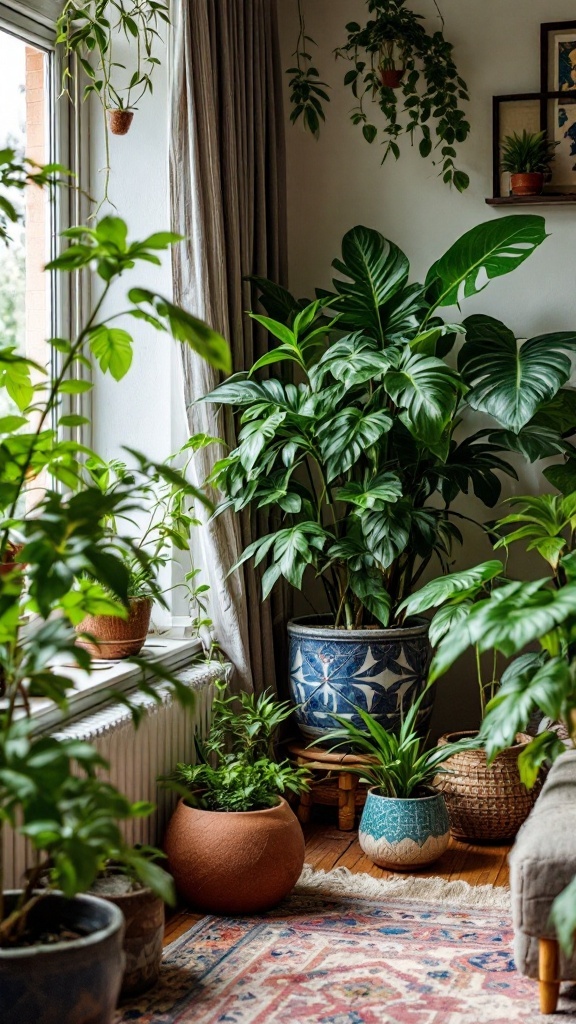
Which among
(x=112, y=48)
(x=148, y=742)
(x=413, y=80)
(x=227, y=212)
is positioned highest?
(x=413, y=80)

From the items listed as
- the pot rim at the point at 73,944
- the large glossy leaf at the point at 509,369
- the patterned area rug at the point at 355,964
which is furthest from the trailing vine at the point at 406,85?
the pot rim at the point at 73,944

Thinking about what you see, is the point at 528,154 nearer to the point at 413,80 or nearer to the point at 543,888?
the point at 413,80

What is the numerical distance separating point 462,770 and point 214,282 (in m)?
1.49

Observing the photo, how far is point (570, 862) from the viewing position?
203 centimetres

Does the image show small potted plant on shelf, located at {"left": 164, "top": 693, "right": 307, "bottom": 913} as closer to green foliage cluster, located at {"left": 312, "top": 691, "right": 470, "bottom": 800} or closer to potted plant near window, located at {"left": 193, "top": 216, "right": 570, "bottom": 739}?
green foliage cluster, located at {"left": 312, "top": 691, "right": 470, "bottom": 800}

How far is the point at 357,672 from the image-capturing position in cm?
312

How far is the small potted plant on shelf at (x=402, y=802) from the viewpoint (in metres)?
2.87

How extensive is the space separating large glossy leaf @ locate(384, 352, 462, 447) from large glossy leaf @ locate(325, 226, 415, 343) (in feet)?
1.38

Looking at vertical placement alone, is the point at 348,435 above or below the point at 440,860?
above

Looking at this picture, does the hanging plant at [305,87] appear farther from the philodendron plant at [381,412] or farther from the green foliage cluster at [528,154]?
the green foliage cluster at [528,154]

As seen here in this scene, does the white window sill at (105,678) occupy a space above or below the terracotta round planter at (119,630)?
below

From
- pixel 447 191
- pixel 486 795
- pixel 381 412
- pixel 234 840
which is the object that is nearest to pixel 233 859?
pixel 234 840

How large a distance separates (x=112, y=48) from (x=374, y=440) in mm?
1274

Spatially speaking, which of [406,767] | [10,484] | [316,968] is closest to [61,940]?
[10,484]
